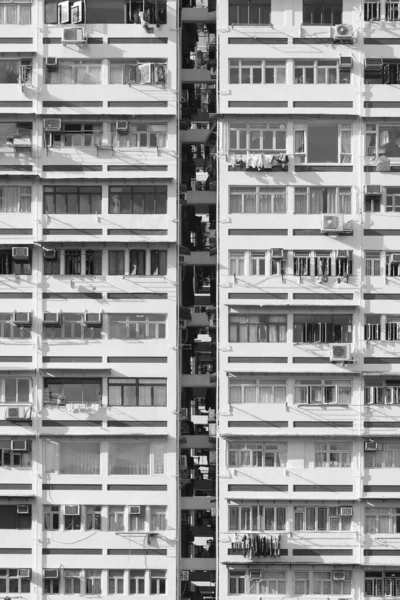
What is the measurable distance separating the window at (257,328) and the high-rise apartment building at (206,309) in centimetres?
4

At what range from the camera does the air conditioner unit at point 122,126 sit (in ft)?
92.3

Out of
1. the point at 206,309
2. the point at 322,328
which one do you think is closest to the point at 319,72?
the point at 322,328

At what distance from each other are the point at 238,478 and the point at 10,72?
389 inches

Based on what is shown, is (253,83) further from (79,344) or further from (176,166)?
(79,344)

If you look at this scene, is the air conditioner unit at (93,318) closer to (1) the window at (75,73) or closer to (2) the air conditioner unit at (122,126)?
(2) the air conditioner unit at (122,126)

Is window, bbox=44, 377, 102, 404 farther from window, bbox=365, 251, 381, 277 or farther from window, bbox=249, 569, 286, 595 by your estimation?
window, bbox=365, 251, 381, 277

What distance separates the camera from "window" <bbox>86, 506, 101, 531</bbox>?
2778 centimetres

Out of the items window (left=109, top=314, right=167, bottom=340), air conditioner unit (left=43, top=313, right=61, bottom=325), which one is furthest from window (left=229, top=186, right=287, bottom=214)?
air conditioner unit (left=43, top=313, right=61, bottom=325)

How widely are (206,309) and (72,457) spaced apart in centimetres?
425

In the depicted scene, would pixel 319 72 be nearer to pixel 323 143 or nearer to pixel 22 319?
pixel 323 143

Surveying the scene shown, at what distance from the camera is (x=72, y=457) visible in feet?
91.5

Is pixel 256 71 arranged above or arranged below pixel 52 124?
above

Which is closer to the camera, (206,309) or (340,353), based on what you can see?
(340,353)

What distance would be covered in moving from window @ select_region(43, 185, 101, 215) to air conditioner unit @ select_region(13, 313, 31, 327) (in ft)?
7.45
